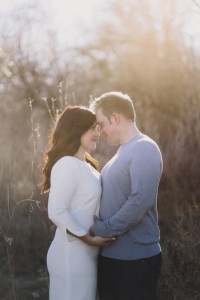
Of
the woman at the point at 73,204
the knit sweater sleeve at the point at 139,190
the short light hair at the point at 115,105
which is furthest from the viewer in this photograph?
the short light hair at the point at 115,105

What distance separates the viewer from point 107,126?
10.8ft

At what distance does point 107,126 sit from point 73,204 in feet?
1.68

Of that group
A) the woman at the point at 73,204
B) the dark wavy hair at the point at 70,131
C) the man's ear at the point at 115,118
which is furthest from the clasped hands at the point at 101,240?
the man's ear at the point at 115,118

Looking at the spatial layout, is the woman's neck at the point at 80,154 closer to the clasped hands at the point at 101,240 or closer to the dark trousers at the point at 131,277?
the clasped hands at the point at 101,240

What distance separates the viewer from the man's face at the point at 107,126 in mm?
3287

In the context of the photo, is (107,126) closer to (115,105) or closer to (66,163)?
(115,105)

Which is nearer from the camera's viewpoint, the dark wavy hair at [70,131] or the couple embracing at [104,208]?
the couple embracing at [104,208]

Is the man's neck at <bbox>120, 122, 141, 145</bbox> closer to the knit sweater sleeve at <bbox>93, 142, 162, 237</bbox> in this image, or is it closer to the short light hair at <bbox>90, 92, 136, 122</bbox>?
the short light hair at <bbox>90, 92, 136, 122</bbox>

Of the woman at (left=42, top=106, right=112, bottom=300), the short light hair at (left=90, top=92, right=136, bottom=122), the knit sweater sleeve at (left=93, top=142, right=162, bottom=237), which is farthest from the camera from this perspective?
the short light hair at (left=90, top=92, right=136, bottom=122)

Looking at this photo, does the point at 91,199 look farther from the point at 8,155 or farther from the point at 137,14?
the point at 137,14

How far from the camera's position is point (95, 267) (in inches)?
131

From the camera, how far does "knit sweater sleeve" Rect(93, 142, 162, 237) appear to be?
304 cm

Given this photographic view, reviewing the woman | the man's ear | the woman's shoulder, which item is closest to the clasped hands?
the woman

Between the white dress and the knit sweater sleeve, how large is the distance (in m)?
0.18
